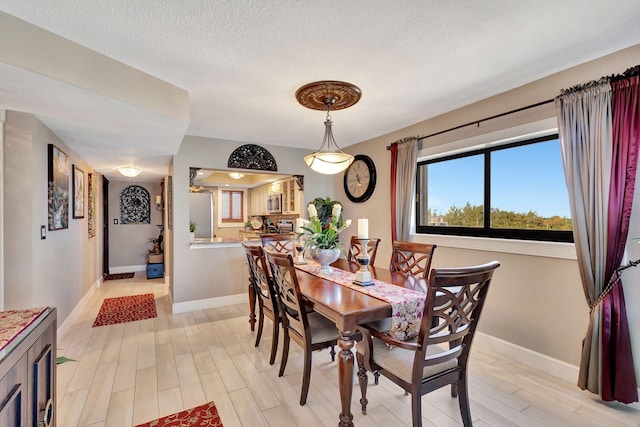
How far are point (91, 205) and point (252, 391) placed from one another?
13.9 ft

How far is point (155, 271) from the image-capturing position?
19.1ft

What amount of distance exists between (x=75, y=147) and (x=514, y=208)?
4.78m

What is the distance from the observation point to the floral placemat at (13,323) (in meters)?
0.98

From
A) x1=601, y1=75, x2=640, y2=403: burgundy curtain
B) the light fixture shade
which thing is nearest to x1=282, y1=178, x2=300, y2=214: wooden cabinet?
the light fixture shade

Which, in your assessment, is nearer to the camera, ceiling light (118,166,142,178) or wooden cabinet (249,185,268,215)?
ceiling light (118,166,142,178)

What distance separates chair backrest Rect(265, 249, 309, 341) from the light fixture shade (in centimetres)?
104

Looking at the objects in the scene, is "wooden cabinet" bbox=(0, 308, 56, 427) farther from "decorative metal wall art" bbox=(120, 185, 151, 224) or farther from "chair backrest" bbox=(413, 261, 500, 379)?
"decorative metal wall art" bbox=(120, 185, 151, 224)

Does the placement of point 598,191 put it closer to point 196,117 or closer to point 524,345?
point 524,345

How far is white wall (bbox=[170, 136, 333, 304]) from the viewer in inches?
154

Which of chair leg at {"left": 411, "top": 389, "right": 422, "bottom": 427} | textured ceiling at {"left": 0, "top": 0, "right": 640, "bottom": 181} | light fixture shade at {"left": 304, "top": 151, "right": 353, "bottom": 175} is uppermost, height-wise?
textured ceiling at {"left": 0, "top": 0, "right": 640, "bottom": 181}

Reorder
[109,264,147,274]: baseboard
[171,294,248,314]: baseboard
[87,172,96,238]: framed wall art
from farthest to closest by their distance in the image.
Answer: [109,264,147,274]: baseboard < [87,172,96,238]: framed wall art < [171,294,248,314]: baseboard

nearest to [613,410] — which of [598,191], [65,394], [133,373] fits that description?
[598,191]

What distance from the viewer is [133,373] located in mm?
2408

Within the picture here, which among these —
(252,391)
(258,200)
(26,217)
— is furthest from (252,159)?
(258,200)
